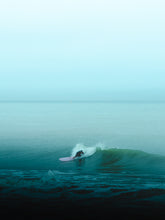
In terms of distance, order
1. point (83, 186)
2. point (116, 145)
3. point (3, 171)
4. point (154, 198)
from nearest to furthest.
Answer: point (154, 198) → point (83, 186) → point (3, 171) → point (116, 145)

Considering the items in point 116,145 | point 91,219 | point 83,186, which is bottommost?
point 91,219

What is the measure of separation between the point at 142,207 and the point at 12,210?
6.11 meters

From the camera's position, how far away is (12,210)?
10.6m

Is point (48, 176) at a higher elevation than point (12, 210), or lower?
higher

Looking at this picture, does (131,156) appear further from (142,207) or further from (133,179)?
(142,207)

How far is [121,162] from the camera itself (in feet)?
64.3

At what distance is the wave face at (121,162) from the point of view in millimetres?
17156

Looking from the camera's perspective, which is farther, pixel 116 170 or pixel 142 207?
pixel 116 170

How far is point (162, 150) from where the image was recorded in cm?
2717

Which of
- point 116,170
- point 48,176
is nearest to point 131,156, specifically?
point 116,170

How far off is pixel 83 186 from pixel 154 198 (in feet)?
12.9

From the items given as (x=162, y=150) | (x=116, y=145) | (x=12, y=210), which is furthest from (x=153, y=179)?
(x=116, y=145)

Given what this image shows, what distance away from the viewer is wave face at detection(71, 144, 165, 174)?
1716cm

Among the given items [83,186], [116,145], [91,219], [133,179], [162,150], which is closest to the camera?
[91,219]
